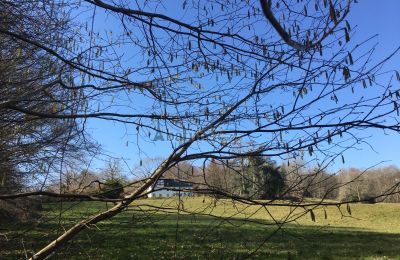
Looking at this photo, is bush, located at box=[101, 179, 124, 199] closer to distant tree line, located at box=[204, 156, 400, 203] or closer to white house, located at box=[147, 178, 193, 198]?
white house, located at box=[147, 178, 193, 198]

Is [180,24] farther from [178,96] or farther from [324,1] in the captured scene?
[324,1]

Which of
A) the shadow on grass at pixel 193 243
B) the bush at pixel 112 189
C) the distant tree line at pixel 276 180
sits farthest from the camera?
the shadow on grass at pixel 193 243

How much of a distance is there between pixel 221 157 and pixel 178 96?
830 millimetres

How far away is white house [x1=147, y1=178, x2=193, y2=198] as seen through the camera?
2324 mm

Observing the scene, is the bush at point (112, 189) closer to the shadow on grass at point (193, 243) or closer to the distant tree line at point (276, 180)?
the shadow on grass at point (193, 243)

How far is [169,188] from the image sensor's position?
2.31 m

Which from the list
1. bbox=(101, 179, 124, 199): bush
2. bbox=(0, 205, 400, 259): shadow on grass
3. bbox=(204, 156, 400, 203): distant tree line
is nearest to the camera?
bbox=(204, 156, 400, 203): distant tree line

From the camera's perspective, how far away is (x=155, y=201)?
2.38 m

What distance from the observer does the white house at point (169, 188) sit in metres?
2.32

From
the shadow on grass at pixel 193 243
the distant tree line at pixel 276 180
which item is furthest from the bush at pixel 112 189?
the distant tree line at pixel 276 180

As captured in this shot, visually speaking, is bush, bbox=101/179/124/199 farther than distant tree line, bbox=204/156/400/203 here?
Yes

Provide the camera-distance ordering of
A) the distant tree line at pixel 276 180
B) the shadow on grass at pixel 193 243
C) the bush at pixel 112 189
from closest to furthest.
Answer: the distant tree line at pixel 276 180 < the bush at pixel 112 189 < the shadow on grass at pixel 193 243

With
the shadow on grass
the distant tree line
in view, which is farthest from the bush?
the distant tree line

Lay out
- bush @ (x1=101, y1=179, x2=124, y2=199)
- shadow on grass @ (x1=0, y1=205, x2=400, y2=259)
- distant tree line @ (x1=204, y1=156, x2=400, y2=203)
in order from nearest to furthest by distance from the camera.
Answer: distant tree line @ (x1=204, y1=156, x2=400, y2=203) → bush @ (x1=101, y1=179, x2=124, y2=199) → shadow on grass @ (x1=0, y1=205, x2=400, y2=259)
